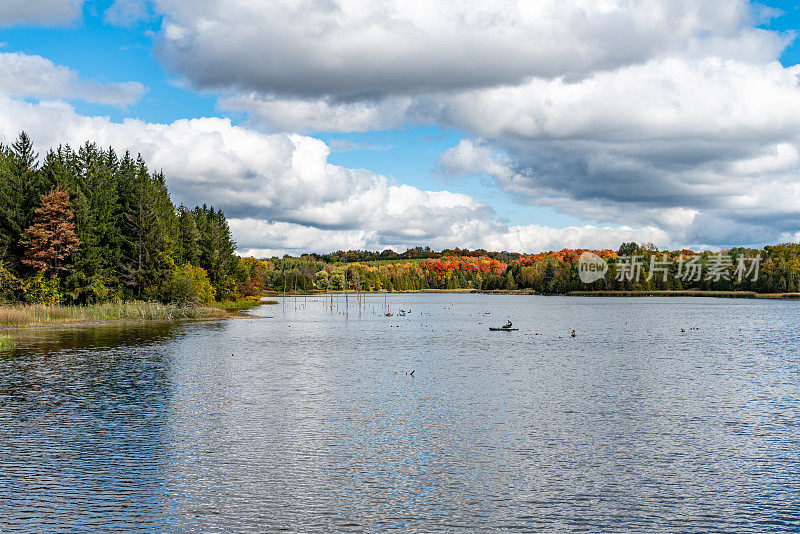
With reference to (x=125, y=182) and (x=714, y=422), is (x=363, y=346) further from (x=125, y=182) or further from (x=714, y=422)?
(x=125, y=182)

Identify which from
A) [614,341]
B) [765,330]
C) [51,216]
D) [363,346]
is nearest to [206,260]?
[51,216]

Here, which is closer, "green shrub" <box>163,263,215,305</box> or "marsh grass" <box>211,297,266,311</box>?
"green shrub" <box>163,263,215,305</box>

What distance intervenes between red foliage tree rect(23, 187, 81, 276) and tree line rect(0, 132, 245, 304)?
127 mm

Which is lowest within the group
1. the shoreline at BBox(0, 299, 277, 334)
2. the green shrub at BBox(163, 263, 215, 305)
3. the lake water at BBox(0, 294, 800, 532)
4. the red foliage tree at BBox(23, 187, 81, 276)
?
the lake water at BBox(0, 294, 800, 532)

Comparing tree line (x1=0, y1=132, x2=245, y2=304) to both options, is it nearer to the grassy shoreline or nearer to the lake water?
the grassy shoreline

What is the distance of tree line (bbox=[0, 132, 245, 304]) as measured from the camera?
8719cm

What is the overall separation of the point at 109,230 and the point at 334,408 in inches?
3120

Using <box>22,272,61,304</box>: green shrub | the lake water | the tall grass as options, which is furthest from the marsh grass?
the lake water

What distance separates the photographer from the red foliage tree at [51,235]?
8631 centimetres

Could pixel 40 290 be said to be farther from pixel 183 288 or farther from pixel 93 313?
pixel 183 288

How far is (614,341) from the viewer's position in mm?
74750

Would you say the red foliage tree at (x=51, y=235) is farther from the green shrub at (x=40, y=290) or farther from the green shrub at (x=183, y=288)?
the green shrub at (x=183, y=288)

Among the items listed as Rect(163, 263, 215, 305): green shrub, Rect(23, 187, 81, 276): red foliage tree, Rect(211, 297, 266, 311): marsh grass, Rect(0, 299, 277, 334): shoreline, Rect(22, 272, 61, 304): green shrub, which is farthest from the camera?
Rect(211, 297, 266, 311): marsh grass

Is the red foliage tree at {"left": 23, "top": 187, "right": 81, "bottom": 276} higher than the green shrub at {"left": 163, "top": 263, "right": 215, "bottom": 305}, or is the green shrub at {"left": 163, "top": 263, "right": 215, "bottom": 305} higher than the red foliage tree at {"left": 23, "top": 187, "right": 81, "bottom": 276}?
the red foliage tree at {"left": 23, "top": 187, "right": 81, "bottom": 276}
